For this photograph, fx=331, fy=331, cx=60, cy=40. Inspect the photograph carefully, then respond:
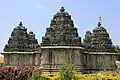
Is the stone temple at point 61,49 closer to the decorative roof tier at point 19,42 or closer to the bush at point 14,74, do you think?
the decorative roof tier at point 19,42

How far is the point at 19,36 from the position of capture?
3275 centimetres

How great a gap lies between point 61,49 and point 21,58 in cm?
564

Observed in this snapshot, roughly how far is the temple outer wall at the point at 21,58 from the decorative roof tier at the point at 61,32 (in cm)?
301

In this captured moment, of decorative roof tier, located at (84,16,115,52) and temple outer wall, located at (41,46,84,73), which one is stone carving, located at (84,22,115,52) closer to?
decorative roof tier, located at (84,16,115,52)

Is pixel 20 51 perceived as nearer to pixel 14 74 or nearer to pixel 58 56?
pixel 58 56

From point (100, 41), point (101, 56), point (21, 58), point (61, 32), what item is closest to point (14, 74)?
point (61, 32)

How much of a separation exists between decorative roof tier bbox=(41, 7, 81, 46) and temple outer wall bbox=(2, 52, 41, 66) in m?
3.01

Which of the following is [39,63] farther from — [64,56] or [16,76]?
[16,76]

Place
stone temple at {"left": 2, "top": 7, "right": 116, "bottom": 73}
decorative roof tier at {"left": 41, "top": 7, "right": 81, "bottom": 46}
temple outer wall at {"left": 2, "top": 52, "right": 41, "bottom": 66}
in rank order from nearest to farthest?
stone temple at {"left": 2, "top": 7, "right": 116, "bottom": 73}
decorative roof tier at {"left": 41, "top": 7, "right": 81, "bottom": 46}
temple outer wall at {"left": 2, "top": 52, "right": 41, "bottom": 66}

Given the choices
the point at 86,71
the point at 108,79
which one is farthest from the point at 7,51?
the point at 108,79

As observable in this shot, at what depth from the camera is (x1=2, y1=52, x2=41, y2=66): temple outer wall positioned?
31597mm

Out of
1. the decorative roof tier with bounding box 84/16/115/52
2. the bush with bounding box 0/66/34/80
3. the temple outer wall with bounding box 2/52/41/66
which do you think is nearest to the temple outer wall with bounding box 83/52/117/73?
the decorative roof tier with bounding box 84/16/115/52

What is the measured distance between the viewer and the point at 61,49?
2808cm

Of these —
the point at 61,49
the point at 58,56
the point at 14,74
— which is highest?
the point at 61,49
